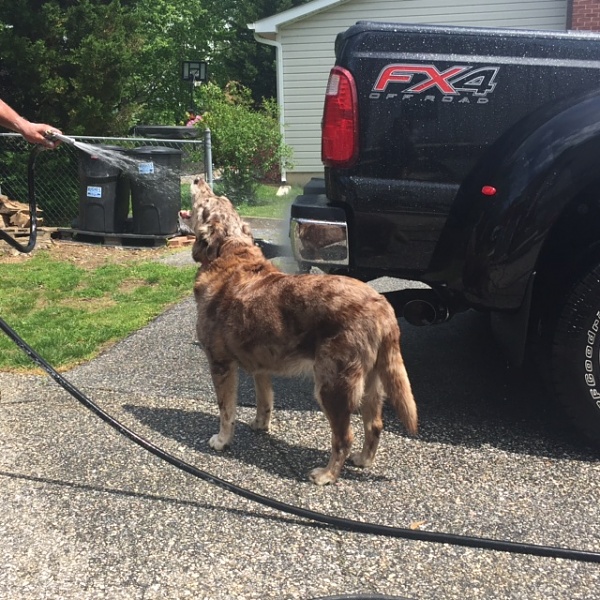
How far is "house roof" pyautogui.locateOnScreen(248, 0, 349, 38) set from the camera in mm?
15992

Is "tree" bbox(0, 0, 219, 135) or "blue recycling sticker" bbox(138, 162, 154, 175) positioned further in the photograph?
"tree" bbox(0, 0, 219, 135)

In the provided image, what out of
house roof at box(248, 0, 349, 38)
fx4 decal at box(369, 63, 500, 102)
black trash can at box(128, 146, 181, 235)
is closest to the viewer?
fx4 decal at box(369, 63, 500, 102)

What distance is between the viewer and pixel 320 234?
3.62 metres

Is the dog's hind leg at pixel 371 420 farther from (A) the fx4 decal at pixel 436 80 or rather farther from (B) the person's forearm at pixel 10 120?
(B) the person's forearm at pixel 10 120

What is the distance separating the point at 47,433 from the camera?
395cm

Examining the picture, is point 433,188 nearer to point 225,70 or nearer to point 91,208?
point 91,208

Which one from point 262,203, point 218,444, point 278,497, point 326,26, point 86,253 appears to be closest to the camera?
point 278,497

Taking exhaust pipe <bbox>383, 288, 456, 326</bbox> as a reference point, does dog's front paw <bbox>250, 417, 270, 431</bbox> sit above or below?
below

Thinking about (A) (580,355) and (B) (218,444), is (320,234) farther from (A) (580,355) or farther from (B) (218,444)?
(A) (580,355)

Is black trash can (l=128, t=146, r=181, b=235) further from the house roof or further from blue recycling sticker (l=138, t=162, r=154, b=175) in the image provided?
the house roof

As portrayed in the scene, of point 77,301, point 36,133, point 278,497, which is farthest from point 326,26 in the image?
point 278,497

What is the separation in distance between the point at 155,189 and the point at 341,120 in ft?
22.4

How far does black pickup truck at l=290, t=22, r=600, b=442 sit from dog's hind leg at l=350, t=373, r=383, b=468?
0.68 metres

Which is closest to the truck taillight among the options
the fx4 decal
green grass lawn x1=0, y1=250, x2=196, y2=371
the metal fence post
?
the fx4 decal
